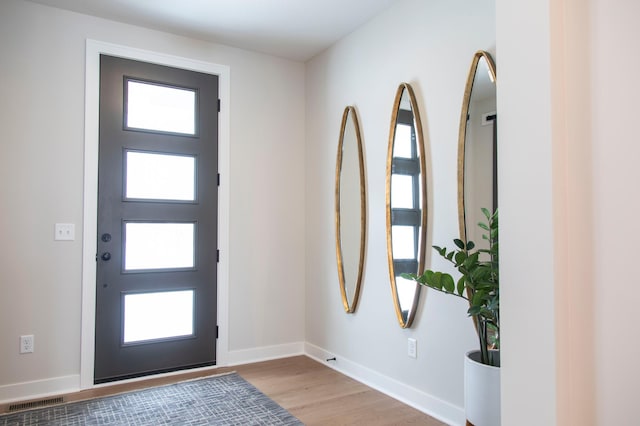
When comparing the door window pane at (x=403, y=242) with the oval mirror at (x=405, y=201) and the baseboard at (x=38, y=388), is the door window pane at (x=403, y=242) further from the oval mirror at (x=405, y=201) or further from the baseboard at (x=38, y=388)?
the baseboard at (x=38, y=388)

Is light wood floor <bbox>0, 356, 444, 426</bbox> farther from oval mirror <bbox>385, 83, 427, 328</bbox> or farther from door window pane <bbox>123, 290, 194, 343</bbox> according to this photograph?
oval mirror <bbox>385, 83, 427, 328</bbox>

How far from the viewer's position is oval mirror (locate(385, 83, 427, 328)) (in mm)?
2760

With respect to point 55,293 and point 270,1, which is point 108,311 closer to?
point 55,293

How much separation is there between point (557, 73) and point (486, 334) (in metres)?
1.14

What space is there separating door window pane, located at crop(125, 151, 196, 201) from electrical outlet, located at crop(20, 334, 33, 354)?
1.14 m

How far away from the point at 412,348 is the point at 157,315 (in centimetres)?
192

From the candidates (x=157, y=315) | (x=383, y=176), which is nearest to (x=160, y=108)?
(x=157, y=315)

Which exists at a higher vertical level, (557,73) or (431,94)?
(431,94)

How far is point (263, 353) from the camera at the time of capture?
3.79 m

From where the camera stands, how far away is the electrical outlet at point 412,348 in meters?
2.76

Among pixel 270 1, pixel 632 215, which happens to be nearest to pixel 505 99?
pixel 632 215

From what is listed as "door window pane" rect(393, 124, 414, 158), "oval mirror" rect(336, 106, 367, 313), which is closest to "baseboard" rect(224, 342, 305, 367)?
"oval mirror" rect(336, 106, 367, 313)

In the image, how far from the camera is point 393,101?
3.01 metres

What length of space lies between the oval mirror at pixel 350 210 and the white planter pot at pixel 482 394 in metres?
1.44
